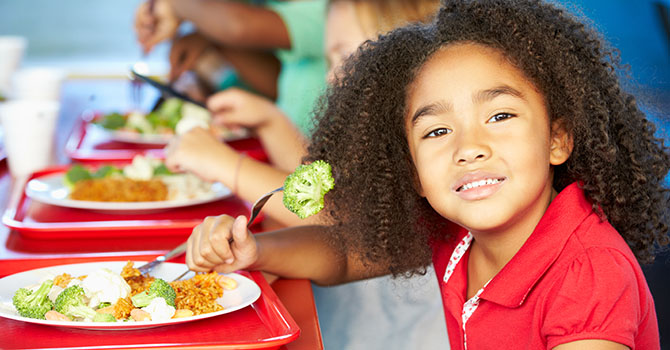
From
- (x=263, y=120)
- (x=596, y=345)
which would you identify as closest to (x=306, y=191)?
(x=596, y=345)

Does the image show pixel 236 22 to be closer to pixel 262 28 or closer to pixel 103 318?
pixel 262 28

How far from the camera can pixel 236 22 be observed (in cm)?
269

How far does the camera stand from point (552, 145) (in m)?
1.13

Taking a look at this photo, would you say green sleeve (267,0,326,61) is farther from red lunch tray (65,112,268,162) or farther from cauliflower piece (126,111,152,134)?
cauliflower piece (126,111,152,134)

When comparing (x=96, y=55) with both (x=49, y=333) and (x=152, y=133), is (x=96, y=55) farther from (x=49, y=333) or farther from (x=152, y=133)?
(x=49, y=333)

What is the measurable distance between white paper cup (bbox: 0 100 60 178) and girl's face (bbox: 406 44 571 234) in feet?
3.50

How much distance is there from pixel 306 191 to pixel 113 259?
348 millimetres

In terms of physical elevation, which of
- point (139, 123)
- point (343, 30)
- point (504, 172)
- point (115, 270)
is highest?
point (343, 30)

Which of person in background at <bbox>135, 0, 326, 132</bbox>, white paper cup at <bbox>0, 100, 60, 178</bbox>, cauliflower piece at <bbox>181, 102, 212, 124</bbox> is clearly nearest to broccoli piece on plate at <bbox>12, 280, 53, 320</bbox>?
white paper cup at <bbox>0, 100, 60, 178</bbox>

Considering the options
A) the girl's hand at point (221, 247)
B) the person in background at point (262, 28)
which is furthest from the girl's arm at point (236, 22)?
the girl's hand at point (221, 247)

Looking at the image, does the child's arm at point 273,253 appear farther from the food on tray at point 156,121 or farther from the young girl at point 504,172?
the food on tray at point 156,121

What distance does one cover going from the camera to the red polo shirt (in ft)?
3.04

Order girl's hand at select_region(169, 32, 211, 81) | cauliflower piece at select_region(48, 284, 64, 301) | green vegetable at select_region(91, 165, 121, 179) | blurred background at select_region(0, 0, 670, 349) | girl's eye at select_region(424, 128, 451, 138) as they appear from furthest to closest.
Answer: girl's hand at select_region(169, 32, 211, 81), green vegetable at select_region(91, 165, 121, 179), blurred background at select_region(0, 0, 670, 349), girl's eye at select_region(424, 128, 451, 138), cauliflower piece at select_region(48, 284, 64, 301)

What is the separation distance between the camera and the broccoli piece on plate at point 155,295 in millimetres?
970
